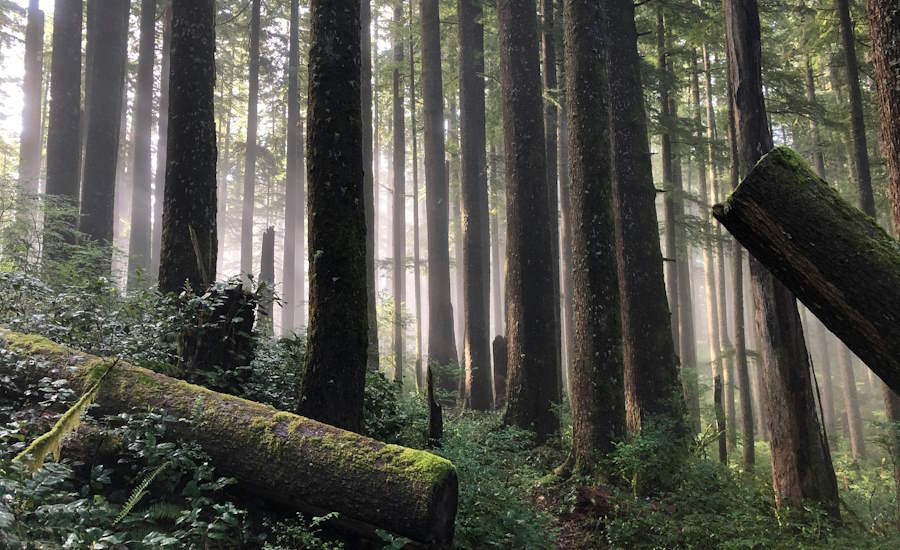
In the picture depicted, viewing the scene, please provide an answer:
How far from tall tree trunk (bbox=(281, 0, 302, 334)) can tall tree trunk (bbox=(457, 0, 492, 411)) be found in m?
8.84

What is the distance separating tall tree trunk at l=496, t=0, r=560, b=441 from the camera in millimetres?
10258

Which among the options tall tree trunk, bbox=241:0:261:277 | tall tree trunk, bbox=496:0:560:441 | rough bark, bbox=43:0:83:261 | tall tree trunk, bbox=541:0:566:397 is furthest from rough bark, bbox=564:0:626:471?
tall tree trunk, bbox=241:0:261:277

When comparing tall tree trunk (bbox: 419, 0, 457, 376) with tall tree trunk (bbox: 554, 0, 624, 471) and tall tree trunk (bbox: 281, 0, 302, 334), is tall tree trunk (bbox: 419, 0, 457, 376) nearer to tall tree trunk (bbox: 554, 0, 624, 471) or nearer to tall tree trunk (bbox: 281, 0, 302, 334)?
tall tree trunk (bbox: 281, 0, 302, 334)

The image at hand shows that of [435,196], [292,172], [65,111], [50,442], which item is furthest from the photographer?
[292,172]

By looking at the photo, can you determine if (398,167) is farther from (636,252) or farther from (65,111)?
(636,252)

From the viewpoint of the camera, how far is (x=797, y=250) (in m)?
2.83

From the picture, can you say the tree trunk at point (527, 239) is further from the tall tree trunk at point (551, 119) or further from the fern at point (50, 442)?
the fern at point (50, 442)

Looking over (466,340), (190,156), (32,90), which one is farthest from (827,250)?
(32,90)

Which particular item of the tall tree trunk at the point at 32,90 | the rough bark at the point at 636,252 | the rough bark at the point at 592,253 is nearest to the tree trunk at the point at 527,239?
the rough bark at the point at 636,252

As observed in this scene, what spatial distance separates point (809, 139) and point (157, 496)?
1024 inches

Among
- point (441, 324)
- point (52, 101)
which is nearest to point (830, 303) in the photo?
point (441, 324)

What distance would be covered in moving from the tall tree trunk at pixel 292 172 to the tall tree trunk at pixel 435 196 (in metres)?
6.70

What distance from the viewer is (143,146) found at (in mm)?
21219

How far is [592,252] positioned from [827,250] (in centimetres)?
562
